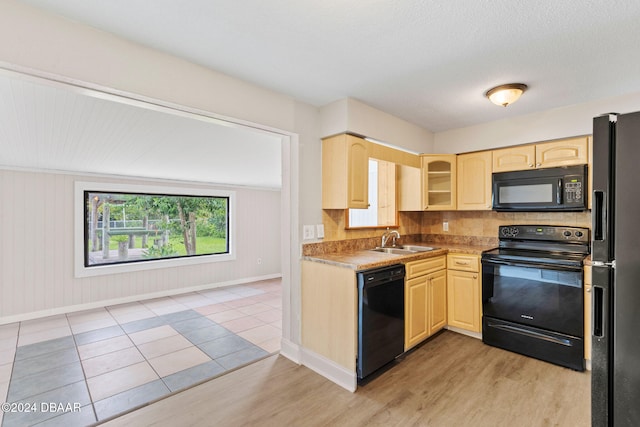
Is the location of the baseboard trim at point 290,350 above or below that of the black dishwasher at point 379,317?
below

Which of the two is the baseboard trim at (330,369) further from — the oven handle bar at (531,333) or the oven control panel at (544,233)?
the oven control panel at (544,233)

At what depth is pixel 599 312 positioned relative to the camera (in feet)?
3.81

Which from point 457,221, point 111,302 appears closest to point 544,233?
point 457,221

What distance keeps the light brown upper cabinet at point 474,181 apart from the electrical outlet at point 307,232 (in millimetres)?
1956

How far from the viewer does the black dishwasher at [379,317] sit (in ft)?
7.62

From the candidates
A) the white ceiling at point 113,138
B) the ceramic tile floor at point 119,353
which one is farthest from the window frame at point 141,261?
the ceramic tile floor at point 119,353

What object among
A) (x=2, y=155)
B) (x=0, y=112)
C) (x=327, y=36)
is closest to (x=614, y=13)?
(x=327, y=36)

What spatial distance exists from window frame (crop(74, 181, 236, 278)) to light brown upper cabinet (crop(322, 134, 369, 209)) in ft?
11.9

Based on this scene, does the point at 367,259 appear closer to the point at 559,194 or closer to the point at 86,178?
the point at 559,194

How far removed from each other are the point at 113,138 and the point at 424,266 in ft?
10.5

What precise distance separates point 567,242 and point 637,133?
247 centimetres

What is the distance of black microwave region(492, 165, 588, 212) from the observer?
2.89 metres

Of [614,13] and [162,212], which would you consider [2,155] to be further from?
[614,13]

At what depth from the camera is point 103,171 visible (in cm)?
446
